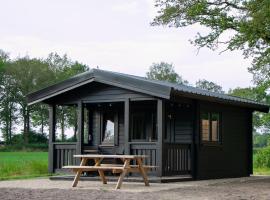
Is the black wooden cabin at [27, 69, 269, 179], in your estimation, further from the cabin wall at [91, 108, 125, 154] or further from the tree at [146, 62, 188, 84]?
the tree at [146, 62, 188, 84]

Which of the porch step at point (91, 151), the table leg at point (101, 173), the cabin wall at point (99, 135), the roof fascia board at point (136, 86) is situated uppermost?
the roof fascia board at point (136, 86)

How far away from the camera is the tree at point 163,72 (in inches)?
3258

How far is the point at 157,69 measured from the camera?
278 ft

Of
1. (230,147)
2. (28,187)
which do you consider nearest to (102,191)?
(28,187)

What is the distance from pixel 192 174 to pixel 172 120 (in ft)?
7.41

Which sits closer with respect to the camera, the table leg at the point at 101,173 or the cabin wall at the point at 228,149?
the table leg at the point at 101,173

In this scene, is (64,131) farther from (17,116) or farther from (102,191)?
(102,191)

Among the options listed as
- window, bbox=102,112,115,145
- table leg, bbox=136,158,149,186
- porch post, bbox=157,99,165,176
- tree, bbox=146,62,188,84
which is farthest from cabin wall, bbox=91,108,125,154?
tree, bbox=146,62,188,84

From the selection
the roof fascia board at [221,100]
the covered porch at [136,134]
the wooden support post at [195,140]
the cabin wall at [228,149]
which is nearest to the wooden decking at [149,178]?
the covered porch at [136,134]

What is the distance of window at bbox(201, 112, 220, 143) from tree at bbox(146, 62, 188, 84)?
6333 centimetres

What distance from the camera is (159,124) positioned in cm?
1570

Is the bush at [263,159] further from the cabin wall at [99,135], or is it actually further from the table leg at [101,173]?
the table leg at [101,173]

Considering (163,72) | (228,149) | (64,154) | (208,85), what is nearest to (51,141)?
(64,154)

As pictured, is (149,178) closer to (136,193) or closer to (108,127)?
(136,193)
